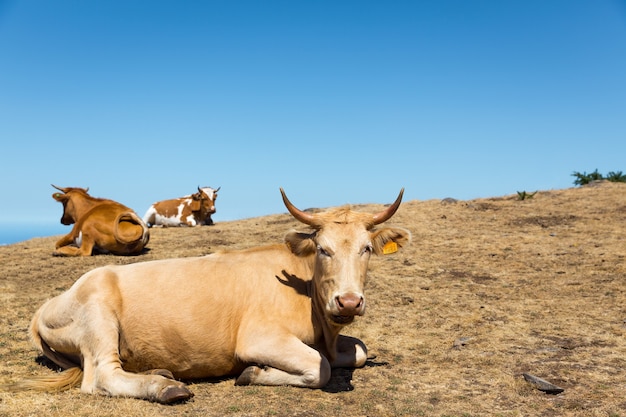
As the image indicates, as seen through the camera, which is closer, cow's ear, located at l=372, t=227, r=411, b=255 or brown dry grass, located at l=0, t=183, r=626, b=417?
brown dry grass, located at l=0, t=183, r=626, b=417

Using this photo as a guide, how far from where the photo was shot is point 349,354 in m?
7.00

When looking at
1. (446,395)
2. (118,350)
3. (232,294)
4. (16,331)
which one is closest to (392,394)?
(446,395)

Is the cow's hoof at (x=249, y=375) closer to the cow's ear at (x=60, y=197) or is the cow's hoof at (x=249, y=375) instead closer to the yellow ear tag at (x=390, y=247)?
the yellow ear tag at (x=390, y=247)

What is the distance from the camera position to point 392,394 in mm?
6035

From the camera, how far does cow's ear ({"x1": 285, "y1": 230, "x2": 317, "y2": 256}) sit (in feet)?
21.7

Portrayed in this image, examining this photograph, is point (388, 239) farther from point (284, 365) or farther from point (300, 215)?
point (284, 365)

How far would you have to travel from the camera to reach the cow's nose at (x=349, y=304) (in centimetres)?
544

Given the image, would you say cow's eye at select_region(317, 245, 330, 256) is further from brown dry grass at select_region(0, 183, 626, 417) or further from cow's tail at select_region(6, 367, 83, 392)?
cow's tail at select_region(6, 367, 83, 392)

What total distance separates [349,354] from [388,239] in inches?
61.1

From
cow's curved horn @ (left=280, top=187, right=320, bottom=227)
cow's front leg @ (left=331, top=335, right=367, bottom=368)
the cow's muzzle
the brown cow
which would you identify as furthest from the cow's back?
the brown cow

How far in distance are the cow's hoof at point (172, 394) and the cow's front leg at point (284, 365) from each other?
773mm

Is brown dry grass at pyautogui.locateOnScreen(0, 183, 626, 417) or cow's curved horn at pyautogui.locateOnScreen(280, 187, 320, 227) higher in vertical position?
cow's curved horn at pyautogui.locateOnScreen(280, 187, 320, 227)

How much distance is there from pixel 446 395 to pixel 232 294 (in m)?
2.65

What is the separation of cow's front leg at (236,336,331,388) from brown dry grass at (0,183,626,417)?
0.14 metres
